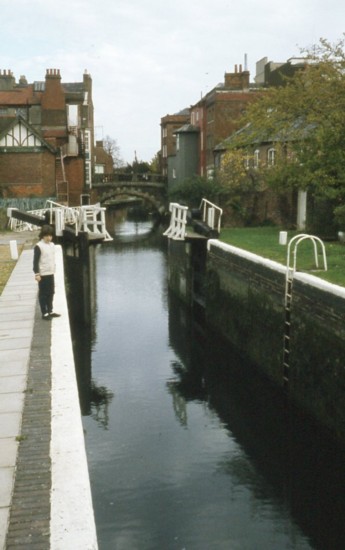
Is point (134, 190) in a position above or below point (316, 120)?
below

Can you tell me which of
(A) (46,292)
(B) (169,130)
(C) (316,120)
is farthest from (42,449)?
(B) (169,130)

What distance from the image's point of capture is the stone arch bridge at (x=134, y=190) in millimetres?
68188

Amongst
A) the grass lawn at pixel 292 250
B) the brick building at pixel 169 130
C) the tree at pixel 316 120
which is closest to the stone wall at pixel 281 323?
the grass lawn at pixel 292 250

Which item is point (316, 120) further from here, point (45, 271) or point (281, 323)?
point (45, 271)

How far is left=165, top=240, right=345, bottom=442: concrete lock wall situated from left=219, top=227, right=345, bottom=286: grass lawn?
0.76 metres

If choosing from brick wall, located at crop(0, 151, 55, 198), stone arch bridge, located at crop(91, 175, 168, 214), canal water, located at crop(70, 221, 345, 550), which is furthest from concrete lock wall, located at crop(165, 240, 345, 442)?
stone arch bridge, located at crop(91, 175, 168, 214)

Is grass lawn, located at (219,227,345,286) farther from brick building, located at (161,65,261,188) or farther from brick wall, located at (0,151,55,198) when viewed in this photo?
brick wall, located at (0,151,55,198)

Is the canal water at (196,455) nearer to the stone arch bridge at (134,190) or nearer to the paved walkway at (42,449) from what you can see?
the paved walkway at (42,449)

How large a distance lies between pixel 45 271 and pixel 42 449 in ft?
20.5

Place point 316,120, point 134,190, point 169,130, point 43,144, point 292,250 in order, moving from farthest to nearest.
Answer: point 169,130 → point 134,190 → point 43,144 → point 316,120 → point 292,250

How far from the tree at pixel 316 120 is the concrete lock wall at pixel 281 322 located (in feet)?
14.5

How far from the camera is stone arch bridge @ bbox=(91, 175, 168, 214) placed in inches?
2685

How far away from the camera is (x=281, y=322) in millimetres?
15648

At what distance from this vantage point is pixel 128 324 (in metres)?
23.8
